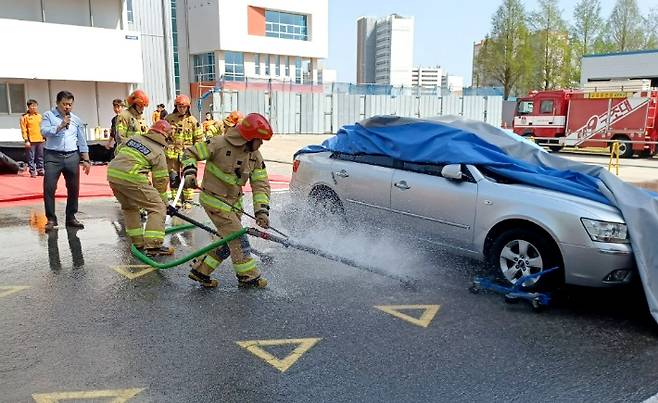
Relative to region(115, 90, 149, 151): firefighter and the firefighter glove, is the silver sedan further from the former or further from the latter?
region(115, 90, 149, 151): firefighter

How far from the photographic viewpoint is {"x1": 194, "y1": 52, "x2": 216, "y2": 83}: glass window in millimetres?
50531

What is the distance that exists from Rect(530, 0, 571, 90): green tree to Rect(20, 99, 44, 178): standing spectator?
142 feet

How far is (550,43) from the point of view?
47.8 meters

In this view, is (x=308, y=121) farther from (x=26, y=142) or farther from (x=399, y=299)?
(x=399, y=299)

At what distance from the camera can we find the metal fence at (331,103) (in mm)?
33938

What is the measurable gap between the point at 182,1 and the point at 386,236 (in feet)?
171

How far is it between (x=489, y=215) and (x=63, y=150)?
18.2 feet

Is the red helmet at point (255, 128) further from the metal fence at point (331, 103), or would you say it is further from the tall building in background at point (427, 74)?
the tall building in background at point (427, 74)

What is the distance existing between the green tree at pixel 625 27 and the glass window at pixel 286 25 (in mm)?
27563

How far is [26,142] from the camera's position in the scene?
1305 cm

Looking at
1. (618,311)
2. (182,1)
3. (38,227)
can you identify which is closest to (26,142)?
(38,227)

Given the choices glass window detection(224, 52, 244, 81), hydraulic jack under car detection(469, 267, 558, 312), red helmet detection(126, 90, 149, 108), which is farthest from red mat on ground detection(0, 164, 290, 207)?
glass window detection(224, 52, 244, 81)

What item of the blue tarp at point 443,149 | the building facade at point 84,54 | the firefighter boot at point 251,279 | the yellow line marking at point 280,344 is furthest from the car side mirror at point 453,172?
the building facade at point 84,54

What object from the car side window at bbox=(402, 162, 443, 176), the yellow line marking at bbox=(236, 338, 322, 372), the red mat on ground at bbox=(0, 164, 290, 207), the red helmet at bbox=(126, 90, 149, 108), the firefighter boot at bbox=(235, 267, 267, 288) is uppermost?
the red helmet at bbox=(126, 90, 149, 108)
